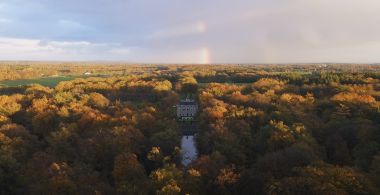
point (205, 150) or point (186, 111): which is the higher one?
point (205, 150)

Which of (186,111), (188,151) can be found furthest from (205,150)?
(186,111)

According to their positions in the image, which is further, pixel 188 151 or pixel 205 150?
pixel 188 151

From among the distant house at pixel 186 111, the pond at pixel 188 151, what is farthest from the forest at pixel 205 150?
the distant house at pixel 186 111

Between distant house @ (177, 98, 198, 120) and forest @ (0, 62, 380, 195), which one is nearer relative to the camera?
forest @ (0, 62, 380, 195)

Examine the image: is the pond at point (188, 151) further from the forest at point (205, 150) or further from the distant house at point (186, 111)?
the distant house at point (186, 111)

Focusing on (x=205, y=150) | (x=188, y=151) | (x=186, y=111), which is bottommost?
(x=188, y=151)

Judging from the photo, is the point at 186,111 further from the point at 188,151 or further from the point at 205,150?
the point at 205,150

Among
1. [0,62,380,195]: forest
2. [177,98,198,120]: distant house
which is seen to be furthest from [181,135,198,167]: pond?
[177,98,198,120]: distant house

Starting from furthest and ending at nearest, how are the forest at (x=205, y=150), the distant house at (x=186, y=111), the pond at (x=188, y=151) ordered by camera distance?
the distant house at (x=186, y=111)
the pond at (x=188, y=151)
the forest at (x=205, y=150)

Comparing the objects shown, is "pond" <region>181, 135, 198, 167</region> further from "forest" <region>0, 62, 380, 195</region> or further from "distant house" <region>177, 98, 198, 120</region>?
"distant house" <region>177, 98, 198, 120</region>

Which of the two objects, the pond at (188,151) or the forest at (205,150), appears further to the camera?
the pond at (188,151)

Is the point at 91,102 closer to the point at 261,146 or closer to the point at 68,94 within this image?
the point at 68,94
